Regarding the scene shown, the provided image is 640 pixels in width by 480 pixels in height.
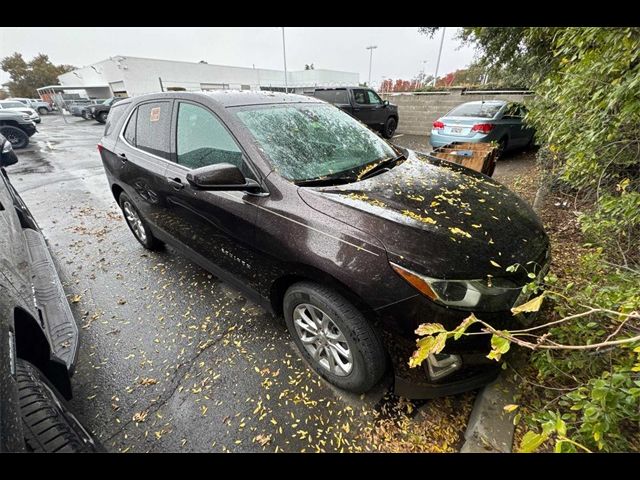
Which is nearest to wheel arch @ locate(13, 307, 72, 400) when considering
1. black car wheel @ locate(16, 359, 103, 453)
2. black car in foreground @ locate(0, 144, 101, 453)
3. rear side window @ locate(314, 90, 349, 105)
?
black car in foreground @ locate(0, 144, 101, 453)

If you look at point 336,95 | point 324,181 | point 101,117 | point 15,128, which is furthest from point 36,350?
point 101,117

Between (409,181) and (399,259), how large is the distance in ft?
2.84

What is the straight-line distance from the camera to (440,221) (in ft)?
5.49

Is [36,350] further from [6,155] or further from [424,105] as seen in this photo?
[424,105]

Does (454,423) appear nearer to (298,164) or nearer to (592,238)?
(298,164)

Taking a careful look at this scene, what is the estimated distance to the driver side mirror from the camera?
1.82m

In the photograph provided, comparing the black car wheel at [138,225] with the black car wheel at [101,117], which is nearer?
the black car wheel at [138,225]

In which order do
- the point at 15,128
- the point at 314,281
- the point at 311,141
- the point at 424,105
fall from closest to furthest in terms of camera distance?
the point at 314,281 → the point at 311,141 → the point at 15,128 → the point at 424,105

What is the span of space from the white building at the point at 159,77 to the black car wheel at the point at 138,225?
2235 centimetres

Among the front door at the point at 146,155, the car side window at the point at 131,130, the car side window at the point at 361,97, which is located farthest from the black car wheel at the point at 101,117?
the car side window at the point at 131,130

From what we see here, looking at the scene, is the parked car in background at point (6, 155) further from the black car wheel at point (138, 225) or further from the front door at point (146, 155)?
the front door at point (146, 155)

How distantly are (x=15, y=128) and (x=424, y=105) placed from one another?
625 inches

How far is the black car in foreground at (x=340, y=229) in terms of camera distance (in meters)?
1.48
